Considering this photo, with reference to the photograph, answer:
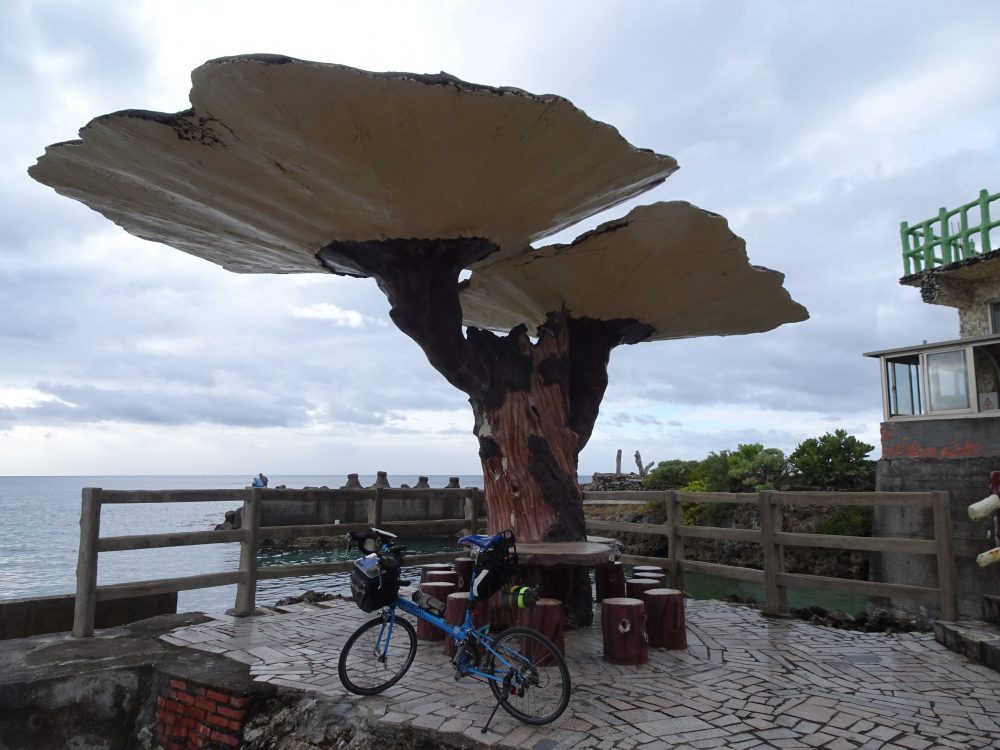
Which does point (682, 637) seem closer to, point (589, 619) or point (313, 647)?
point (589, 619)

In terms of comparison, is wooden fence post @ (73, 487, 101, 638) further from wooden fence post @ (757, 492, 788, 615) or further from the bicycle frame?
wooden fence post @ (757, 492, 788, 615)

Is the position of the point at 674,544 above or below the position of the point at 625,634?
above

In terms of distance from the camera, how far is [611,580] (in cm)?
691

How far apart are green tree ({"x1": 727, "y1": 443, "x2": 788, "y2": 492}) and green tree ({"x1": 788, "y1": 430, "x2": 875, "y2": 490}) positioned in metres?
0.90

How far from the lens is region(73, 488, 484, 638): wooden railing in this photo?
5.84 meters

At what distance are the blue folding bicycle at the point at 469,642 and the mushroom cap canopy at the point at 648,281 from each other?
288cm

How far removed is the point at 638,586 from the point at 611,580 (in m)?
0.77

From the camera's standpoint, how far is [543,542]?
6.09 meters

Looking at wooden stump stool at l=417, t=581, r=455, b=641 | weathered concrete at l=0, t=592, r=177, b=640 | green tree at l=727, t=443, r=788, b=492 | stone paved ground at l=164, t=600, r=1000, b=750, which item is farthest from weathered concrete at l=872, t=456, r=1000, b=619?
weathered concrete at l=0, t=592, r=177, b=640

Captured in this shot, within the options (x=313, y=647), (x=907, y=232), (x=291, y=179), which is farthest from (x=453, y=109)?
(x=907, y=232)

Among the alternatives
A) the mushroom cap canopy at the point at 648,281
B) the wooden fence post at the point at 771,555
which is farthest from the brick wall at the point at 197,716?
the wooden fence post at the point at 771,555

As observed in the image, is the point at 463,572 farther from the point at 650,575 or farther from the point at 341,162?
the point at 341,162

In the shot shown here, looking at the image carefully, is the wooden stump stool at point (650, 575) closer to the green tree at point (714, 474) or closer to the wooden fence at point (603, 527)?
the wooden fence at point (603, 527)

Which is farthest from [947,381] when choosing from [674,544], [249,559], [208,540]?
[208,540]
